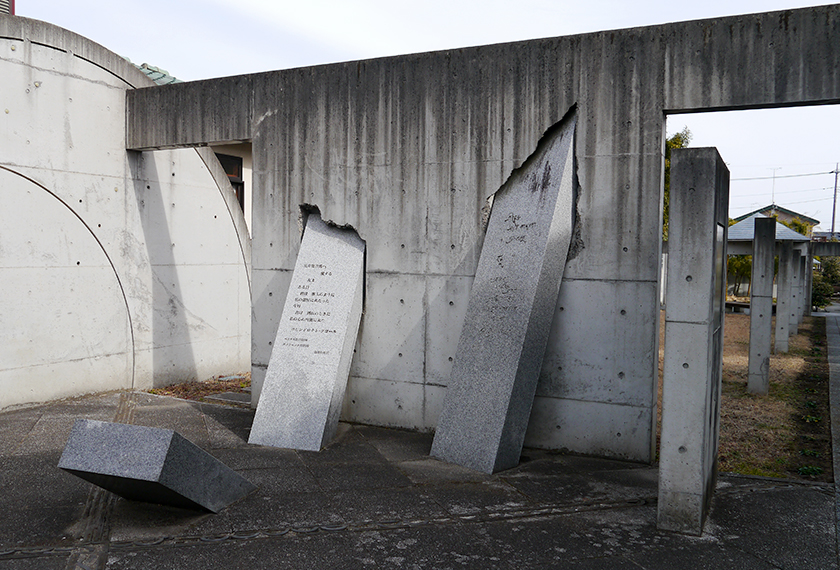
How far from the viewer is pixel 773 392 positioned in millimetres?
11250

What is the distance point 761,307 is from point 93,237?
10790 millimetres

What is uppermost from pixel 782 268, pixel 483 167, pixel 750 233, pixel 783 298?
pixel 750 233

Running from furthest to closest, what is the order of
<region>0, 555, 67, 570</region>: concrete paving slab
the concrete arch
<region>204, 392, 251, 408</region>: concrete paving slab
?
<region>204, 392, 251, 408</region>: concrete paving slab → the concrete arch → <region>0, 555, 67, 570</region>: concrete paving slab

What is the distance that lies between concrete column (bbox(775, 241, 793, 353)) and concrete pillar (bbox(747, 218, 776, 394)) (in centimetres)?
386

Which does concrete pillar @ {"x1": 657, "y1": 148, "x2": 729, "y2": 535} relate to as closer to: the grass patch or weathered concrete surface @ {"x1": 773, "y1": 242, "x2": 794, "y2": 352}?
the grass patch

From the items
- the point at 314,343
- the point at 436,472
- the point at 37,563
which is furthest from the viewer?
the point at 314,343

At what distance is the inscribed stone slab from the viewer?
23.3ft

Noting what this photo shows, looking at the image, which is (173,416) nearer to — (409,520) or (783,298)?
(409,520)

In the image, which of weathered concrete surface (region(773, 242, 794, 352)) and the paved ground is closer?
the paved ground

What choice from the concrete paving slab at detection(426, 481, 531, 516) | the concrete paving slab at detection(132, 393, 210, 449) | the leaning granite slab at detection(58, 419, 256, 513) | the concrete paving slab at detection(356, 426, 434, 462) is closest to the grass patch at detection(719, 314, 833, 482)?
the concrete paving slab at detection(426, 481, 531, 516)

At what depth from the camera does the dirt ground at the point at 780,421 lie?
6.93 metres

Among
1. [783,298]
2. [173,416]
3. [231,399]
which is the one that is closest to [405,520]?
[173,416]

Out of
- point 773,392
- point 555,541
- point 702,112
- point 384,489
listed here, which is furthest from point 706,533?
point 773,392

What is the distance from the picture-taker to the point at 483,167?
730 centimetres
